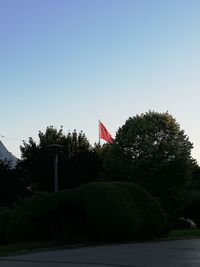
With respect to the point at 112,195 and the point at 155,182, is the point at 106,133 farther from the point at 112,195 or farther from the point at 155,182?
the point at 112,195

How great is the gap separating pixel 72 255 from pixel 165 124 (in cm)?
3531

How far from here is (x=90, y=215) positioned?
2505cm

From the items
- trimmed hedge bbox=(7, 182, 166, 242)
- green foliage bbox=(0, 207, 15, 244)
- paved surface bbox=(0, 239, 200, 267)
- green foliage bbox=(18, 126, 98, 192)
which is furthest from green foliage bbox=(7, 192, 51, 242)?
green foliage bbox=(18, 126, 98, 192)

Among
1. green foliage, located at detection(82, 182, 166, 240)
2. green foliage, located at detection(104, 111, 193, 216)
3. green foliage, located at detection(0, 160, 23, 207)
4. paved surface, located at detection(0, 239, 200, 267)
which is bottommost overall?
paved surface, located at detection(0, 239, 200, 267)

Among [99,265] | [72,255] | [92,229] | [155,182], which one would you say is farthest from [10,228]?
[155,182]

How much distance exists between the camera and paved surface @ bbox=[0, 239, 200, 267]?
16.4m

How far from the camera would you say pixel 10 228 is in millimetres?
27281

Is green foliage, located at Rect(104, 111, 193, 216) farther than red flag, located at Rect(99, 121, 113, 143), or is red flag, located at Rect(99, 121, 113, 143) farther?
red flag, located at Rect(99, 121, 113, 143)

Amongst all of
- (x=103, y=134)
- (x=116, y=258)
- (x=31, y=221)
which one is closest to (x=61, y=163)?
(x=103, y=134)

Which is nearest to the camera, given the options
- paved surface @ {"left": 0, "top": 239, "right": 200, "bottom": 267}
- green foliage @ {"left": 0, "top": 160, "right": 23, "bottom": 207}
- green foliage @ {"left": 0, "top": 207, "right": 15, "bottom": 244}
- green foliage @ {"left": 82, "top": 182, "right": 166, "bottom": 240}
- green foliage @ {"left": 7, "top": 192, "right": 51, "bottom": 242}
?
paved surface @ {"left": 0, "top": 239, "right": 200, "bottom": 267}

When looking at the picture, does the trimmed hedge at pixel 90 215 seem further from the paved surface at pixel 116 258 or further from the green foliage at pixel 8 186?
the green foliage at pixel 8 186

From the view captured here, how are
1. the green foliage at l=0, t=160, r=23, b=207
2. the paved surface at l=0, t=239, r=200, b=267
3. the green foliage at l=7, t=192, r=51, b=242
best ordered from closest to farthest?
the paved surface at l=0, t=239, r=200, b=267 < the green foliage at l=7, t=192, r=51, b=242 < the green foliage at l=0, t=160, r=23, b=207

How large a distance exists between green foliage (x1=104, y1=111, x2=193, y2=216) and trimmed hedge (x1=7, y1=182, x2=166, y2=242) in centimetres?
2347

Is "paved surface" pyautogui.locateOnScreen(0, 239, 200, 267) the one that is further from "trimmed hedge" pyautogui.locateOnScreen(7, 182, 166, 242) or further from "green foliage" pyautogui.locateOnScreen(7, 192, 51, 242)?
"green foliage" pyautogui.locateOnScreen(7, 192, 51, 242)
